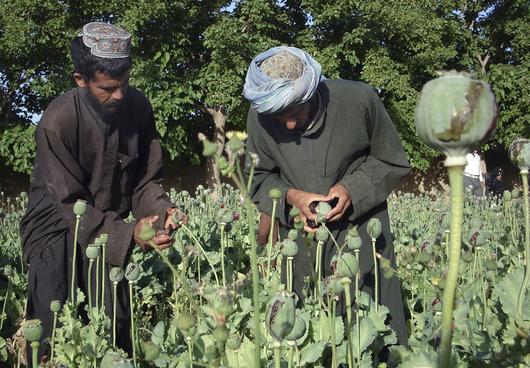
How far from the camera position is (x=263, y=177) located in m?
2.48

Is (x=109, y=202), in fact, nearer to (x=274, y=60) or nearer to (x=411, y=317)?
(x=274, y=60)

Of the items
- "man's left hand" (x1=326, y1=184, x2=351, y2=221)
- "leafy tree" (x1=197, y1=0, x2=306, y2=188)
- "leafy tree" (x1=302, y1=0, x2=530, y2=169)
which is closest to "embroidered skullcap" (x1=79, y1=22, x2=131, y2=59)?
"man's left hand" (x1=326, y1=184, x2=351, y2=221)

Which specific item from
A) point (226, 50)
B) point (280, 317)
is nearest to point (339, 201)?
point (280, 317)

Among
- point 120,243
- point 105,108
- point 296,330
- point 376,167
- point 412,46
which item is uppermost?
point 296,330

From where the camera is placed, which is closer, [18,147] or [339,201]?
[339,201]

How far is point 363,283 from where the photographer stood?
2398 millimetres

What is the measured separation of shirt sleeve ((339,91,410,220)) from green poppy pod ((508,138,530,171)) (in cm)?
82

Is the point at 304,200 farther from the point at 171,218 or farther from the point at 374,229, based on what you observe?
the point at 171,218

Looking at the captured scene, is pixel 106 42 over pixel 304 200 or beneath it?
over

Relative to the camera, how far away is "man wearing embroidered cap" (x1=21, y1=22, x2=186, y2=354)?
7.62 feet

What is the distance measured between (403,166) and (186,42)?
1491 centimetres

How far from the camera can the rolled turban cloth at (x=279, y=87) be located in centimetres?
200

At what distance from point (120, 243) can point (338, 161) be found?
83 cm

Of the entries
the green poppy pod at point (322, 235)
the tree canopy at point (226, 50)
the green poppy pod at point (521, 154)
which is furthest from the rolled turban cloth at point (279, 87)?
the tree canopy at point (226, 50)
